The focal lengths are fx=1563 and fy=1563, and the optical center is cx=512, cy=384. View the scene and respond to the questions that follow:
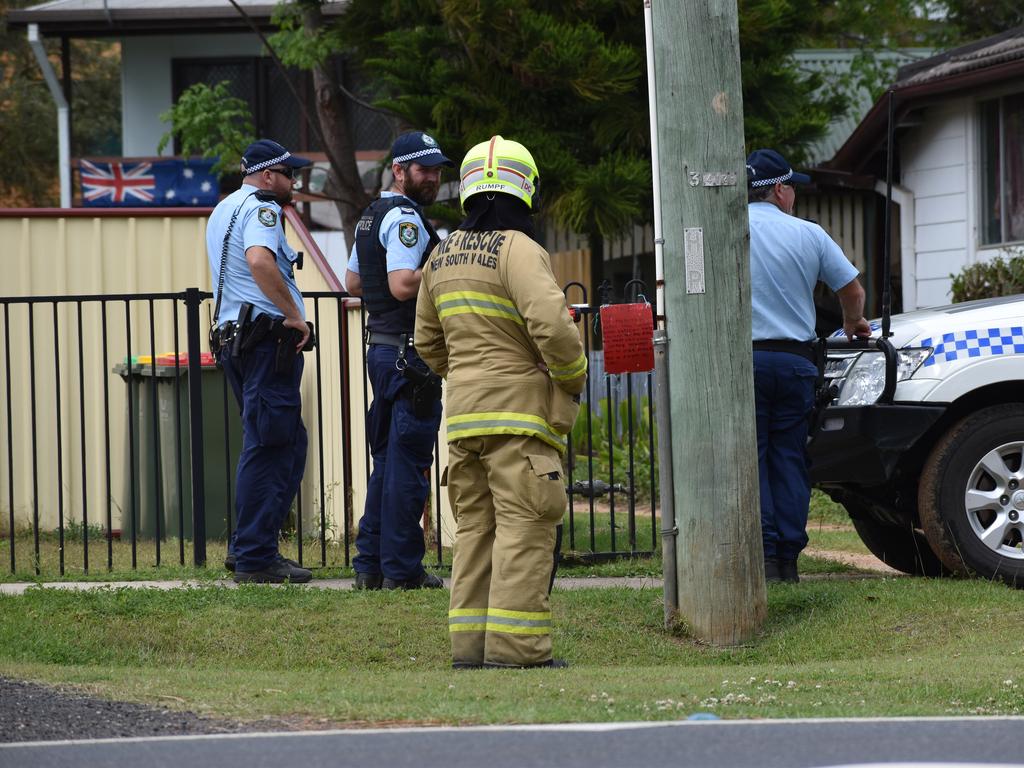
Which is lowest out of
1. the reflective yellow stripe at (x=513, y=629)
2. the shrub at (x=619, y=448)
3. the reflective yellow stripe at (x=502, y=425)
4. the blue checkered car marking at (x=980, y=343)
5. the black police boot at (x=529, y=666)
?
the black police boot at (x=529, y=666)

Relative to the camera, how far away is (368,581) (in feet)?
23.9

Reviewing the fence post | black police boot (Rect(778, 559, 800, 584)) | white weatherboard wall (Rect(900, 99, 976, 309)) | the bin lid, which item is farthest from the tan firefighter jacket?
white weatherboard wall (Rect(900, 99, 976, 309))

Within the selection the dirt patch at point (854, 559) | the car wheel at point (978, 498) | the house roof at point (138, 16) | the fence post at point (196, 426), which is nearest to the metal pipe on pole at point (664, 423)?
the car wheel at point (978, 498)

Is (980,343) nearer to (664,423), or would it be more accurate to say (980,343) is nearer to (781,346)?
(781,346)

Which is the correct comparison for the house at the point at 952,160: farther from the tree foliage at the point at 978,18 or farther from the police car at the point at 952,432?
the police car at the point at 952,432

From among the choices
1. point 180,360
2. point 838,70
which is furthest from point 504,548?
point 838,70

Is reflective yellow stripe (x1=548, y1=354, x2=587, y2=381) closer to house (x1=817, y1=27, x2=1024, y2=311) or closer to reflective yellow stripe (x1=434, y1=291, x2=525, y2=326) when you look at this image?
reflective yellow stripe (x1=434, y1=291, x2=525, y2=326)

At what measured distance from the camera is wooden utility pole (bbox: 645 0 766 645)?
20.9 feet

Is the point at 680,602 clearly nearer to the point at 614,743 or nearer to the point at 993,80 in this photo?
the point at 614,743

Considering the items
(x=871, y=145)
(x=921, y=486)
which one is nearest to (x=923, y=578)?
(x=921, y=486)

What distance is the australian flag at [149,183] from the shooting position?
69.9 feet

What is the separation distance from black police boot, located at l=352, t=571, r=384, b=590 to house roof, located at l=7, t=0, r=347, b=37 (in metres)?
15.1

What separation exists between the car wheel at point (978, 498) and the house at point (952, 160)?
7138mm

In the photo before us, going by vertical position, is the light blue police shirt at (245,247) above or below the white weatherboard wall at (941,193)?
below
